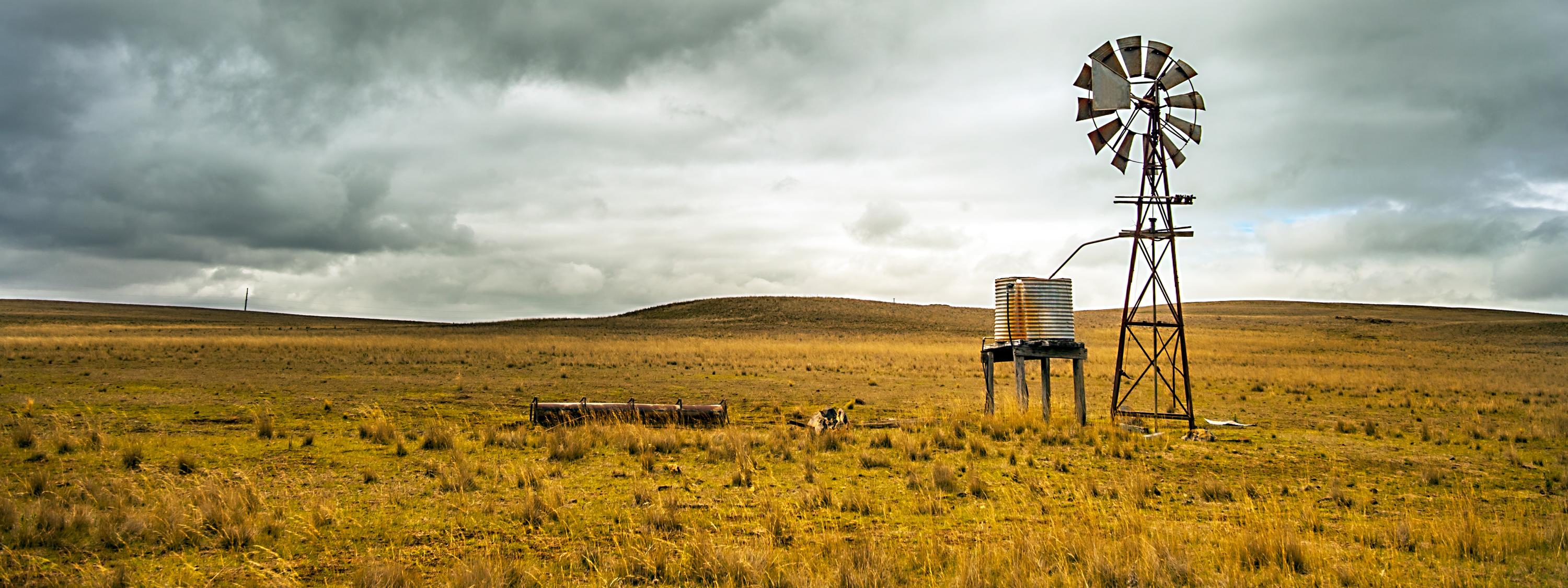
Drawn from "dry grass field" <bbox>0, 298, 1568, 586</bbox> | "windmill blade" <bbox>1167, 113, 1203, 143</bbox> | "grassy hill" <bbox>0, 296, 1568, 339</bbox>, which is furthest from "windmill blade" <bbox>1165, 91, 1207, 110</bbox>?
"grassy hill" <bbox>0, 296, 1568, 339</bbox>

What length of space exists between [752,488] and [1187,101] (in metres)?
10.5

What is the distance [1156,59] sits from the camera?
46.1 feet

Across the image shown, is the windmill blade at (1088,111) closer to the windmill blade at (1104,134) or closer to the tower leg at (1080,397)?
the windmill blade at (1104,134)

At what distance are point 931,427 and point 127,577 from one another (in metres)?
11.0

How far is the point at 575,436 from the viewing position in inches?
490

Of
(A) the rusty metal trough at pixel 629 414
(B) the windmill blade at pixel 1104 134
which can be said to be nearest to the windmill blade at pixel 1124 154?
(B) the windmill blade at pixel 1104 134

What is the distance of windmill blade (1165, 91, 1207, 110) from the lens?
14156 mm

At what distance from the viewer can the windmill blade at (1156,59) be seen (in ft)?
45.6

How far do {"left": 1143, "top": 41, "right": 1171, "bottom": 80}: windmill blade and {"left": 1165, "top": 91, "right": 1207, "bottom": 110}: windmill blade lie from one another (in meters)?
0.53

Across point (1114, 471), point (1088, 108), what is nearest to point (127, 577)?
point (1114, 471)

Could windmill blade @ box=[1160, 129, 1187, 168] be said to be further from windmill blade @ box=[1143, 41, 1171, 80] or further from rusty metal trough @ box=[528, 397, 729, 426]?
rusty metal trough @ box=[528, 397, 729, 426]

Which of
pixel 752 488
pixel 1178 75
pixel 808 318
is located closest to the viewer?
pixel 752 488

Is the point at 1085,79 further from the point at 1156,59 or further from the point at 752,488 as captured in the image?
the point at 752,488

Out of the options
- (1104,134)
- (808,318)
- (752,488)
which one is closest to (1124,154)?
(1104,134)
